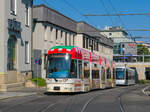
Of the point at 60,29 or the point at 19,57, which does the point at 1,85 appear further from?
the point at 60,29

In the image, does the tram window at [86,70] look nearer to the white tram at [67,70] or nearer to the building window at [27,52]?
the white tram at [67,70]

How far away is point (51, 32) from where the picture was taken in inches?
1439

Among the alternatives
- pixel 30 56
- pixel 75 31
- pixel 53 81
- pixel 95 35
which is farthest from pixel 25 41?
pixel 95 35

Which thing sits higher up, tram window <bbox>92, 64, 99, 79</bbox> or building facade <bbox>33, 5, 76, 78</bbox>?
building facade <bbox>33, 5, 76, 78</bbox>

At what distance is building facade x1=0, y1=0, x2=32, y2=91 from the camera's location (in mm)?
24859

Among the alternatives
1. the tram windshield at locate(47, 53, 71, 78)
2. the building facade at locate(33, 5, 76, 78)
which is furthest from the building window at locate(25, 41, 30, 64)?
the tram windshield at locate(47, 53, 71, 78)

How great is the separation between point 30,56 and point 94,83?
8095 mm

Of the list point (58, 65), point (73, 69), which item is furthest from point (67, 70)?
point (58, 65)

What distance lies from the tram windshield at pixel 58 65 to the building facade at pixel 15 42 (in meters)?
5.55

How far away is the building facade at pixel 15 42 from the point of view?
24.9 meters

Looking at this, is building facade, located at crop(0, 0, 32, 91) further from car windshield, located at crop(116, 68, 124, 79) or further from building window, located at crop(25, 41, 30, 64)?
car windshield, located at crop(116, 68, 124, 79)

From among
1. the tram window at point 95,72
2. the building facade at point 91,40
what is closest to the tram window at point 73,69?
the tram window at point 95,72

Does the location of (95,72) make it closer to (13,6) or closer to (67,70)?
(67,70)

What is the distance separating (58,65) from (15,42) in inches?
333
